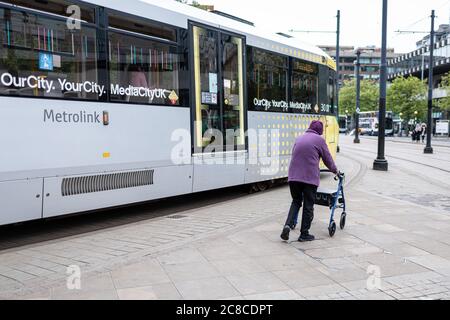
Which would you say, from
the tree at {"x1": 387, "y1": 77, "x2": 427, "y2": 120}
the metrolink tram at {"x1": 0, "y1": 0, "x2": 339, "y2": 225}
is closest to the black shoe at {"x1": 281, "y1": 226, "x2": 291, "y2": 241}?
the metrolink tram at {"x1": 0, "y1": 0, "x2": 339, "y2": 225}

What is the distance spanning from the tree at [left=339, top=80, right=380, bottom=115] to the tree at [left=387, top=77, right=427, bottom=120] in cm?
1977

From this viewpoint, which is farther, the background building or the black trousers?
the background building

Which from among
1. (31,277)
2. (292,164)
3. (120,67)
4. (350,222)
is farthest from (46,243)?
(350,222)

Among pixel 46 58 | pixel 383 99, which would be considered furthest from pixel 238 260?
pixel 383 99

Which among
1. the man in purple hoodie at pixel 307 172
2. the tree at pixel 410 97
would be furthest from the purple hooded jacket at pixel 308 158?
the tree at pixel 410 97

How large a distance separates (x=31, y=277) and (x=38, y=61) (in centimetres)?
286

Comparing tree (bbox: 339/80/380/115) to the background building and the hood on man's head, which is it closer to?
the background building

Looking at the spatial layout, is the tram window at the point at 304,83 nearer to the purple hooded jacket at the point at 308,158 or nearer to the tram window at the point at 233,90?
the tram window at the point at 233,90

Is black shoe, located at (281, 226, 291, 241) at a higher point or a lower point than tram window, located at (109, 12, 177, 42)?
lower

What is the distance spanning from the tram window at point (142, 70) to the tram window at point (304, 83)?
451 cm

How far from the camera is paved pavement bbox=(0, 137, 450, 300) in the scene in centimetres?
454

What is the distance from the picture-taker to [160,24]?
799 centimetres

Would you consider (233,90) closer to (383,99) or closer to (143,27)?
(143,27)

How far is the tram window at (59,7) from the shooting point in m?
6.08
